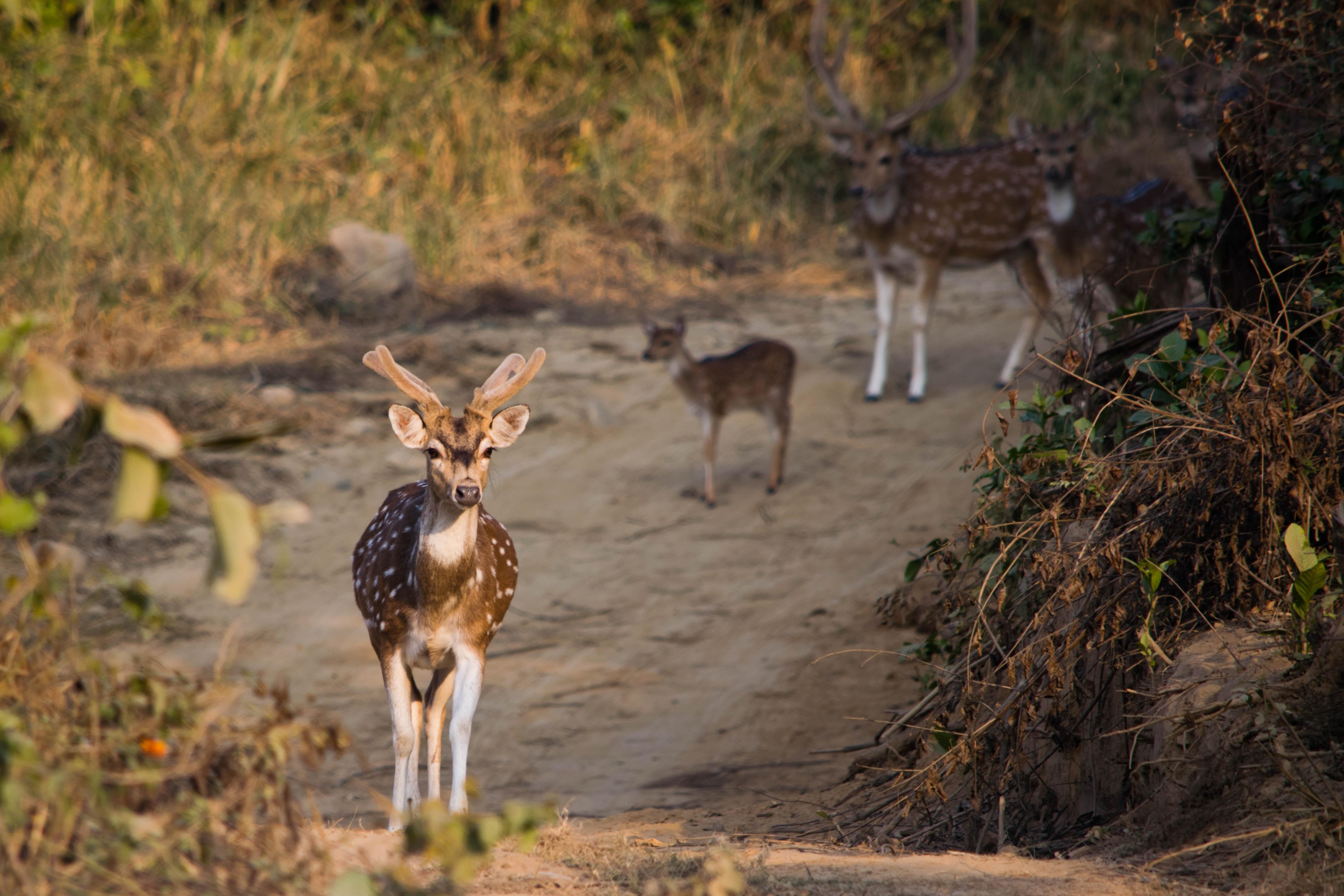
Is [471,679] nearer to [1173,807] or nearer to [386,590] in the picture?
[386,590]

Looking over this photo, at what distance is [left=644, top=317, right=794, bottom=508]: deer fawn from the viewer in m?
9.50

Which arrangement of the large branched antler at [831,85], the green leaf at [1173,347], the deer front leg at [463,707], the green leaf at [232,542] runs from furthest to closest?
1. the large branched antler at [831,85]
2. the deer front leg at [463,707]
3. the green leaf at [1173,347]
4. the green leaf at [232,542]

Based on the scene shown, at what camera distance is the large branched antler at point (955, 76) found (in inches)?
433

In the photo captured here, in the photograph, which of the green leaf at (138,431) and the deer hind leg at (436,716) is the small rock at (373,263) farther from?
the green leaf at (138,431)

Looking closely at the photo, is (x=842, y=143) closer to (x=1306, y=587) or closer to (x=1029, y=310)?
(x=1029, y=310)

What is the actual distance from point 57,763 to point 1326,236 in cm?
481

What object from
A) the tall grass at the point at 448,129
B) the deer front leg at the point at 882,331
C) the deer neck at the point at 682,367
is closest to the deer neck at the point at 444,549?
the deer neck at the point at 682,367

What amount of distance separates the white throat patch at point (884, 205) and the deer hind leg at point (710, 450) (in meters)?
2.55

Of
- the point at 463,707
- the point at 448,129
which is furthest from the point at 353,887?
the point at 448,129

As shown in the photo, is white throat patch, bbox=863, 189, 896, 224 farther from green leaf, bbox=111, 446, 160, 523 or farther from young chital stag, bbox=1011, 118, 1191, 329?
green leaf, bbox=111, 446, 160, 523

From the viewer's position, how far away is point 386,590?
5.36 metres

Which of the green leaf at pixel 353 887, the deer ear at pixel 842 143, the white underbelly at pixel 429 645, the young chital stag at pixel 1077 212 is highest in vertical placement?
the deer ear at pixel 842 143

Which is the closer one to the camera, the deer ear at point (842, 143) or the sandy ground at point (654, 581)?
the sandy ground at point (654, 581)

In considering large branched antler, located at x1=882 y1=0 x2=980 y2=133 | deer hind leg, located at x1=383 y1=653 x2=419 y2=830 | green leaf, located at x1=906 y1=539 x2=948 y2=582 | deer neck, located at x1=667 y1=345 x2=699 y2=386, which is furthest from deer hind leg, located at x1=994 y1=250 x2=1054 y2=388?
deer hind leg, located at x1=383 y1=653 x2=419 y2=830
